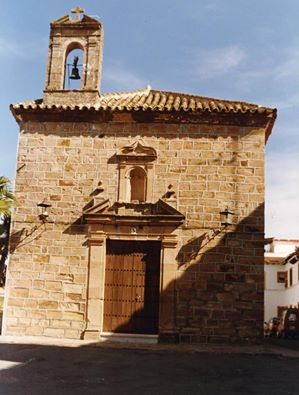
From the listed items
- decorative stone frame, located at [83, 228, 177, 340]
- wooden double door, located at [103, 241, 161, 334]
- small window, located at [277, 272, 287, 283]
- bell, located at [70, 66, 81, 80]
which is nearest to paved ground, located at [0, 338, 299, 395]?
decorative stone frame, located at [83, 228, 177, 340]

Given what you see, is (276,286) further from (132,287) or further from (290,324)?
(132,287)

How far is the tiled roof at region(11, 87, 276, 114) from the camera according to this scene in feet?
34.8

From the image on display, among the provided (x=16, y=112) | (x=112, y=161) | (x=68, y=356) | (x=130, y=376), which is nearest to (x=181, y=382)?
(x=130, y=376)

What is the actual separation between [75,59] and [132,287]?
5.46m

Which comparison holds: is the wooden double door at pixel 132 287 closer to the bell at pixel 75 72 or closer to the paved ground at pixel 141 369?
the paved ground at pixel 141 369

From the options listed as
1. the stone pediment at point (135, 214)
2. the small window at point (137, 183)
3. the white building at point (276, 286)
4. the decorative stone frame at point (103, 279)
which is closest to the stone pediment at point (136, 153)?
the small window at point (137, 183)

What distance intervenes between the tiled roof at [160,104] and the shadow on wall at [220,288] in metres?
2.31

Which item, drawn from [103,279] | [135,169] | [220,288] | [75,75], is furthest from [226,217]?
[75,75]

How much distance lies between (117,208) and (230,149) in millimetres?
2718

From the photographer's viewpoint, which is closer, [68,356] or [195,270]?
[68,356]

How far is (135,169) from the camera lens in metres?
10.7

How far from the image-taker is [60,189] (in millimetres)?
10633

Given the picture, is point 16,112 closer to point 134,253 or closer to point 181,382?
point 134,253

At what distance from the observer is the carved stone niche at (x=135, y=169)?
1051cm
